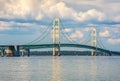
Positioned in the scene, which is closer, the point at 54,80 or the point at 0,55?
the point at 54,80

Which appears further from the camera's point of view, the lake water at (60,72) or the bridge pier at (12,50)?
the bridge pier at (12,50)

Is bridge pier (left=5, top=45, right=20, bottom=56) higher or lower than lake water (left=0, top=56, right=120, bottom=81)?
lower

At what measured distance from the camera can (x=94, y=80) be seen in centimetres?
3791

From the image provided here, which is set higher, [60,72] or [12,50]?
[60,72]

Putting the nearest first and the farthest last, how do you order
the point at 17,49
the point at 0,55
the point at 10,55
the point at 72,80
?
the point at 72,80 → the point at 17,49 → the point at 10,55 → the point at 0,55

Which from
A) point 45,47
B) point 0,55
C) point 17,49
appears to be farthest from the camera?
point 0,55

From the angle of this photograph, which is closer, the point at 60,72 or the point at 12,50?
the point at 60,72

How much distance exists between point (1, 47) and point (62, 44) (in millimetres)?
23947

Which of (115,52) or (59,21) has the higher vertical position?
(59,21)

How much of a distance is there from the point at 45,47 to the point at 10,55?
26.8 metres

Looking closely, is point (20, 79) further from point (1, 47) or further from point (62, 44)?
point (1, 47)

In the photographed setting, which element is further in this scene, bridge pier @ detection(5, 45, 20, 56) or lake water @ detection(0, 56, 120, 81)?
bridge pier @ detection(5, 45, 20, 56)

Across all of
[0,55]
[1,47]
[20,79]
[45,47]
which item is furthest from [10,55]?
[20,79]

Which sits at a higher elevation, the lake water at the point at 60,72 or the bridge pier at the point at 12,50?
the lake water at the point at 60,72
